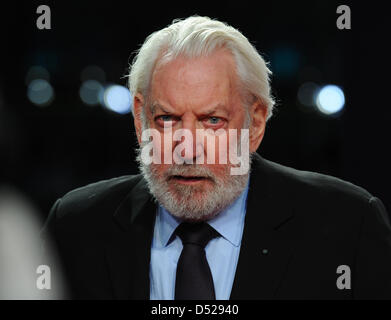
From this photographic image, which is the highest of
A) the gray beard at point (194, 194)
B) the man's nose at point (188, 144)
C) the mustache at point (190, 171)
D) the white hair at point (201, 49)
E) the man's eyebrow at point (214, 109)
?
the white hair at point (201, 49)

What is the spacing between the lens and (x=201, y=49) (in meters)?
1.63

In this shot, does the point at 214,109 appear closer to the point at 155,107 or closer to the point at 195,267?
the point at 155,107

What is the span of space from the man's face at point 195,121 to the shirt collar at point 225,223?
4 centimetres

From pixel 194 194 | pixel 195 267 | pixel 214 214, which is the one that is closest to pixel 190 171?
pixel 194 194

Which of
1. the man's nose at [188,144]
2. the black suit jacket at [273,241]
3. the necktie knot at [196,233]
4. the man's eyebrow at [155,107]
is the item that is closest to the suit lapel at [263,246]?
the black suit jacket at [273,241]

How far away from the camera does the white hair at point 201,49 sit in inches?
64.8

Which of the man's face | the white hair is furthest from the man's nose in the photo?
the white hair

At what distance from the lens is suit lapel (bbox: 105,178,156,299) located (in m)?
1.65

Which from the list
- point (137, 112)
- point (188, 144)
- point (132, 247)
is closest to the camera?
point (188, 144)

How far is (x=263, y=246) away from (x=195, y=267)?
0.22m

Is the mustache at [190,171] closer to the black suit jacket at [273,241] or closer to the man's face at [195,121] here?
the man's face at [195,121]

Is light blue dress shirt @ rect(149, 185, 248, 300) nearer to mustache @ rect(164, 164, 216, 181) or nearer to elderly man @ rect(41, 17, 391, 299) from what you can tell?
elderly man @ rect(41, 17, 391, 299)

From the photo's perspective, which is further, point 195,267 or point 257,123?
point 257,123

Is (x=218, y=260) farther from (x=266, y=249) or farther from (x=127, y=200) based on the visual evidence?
(x=127, y=200)
